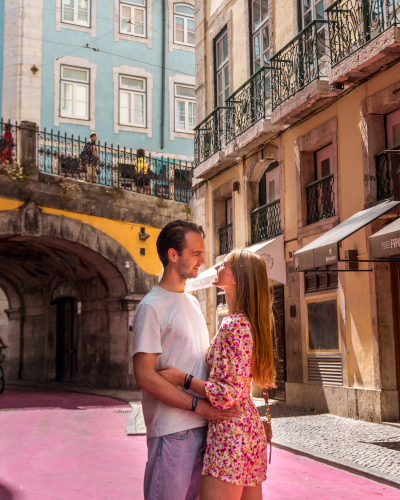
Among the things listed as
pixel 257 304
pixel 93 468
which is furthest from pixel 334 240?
pixel 257 304

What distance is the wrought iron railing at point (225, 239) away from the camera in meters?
17.7

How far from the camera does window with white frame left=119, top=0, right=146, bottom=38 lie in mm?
28906

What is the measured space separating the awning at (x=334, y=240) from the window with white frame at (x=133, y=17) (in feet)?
65.9

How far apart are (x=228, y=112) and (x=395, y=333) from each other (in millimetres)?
7971

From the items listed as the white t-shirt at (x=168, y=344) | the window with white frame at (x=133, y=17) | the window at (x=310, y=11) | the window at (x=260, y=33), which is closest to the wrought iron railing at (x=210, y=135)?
the window at (x=260, y=33)

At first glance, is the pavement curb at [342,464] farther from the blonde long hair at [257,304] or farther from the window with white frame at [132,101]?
the window with white frame at [132,101]

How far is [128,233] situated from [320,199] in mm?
8516

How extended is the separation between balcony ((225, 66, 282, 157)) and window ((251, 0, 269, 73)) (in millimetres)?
501

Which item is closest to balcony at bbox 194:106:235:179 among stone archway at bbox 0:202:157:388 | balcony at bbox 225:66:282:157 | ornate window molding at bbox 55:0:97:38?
balcony at bbox 225:66:282:157

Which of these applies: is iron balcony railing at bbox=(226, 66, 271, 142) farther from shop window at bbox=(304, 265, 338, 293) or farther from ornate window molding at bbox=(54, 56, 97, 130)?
ornate window molding at bbox=(54, 56, 97, 130)

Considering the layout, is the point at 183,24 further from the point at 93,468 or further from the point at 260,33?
the point at 93,468

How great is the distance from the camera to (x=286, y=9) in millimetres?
14523

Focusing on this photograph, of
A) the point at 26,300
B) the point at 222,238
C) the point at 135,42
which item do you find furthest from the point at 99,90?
the point at 222,238

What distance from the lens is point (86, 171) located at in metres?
20.0
